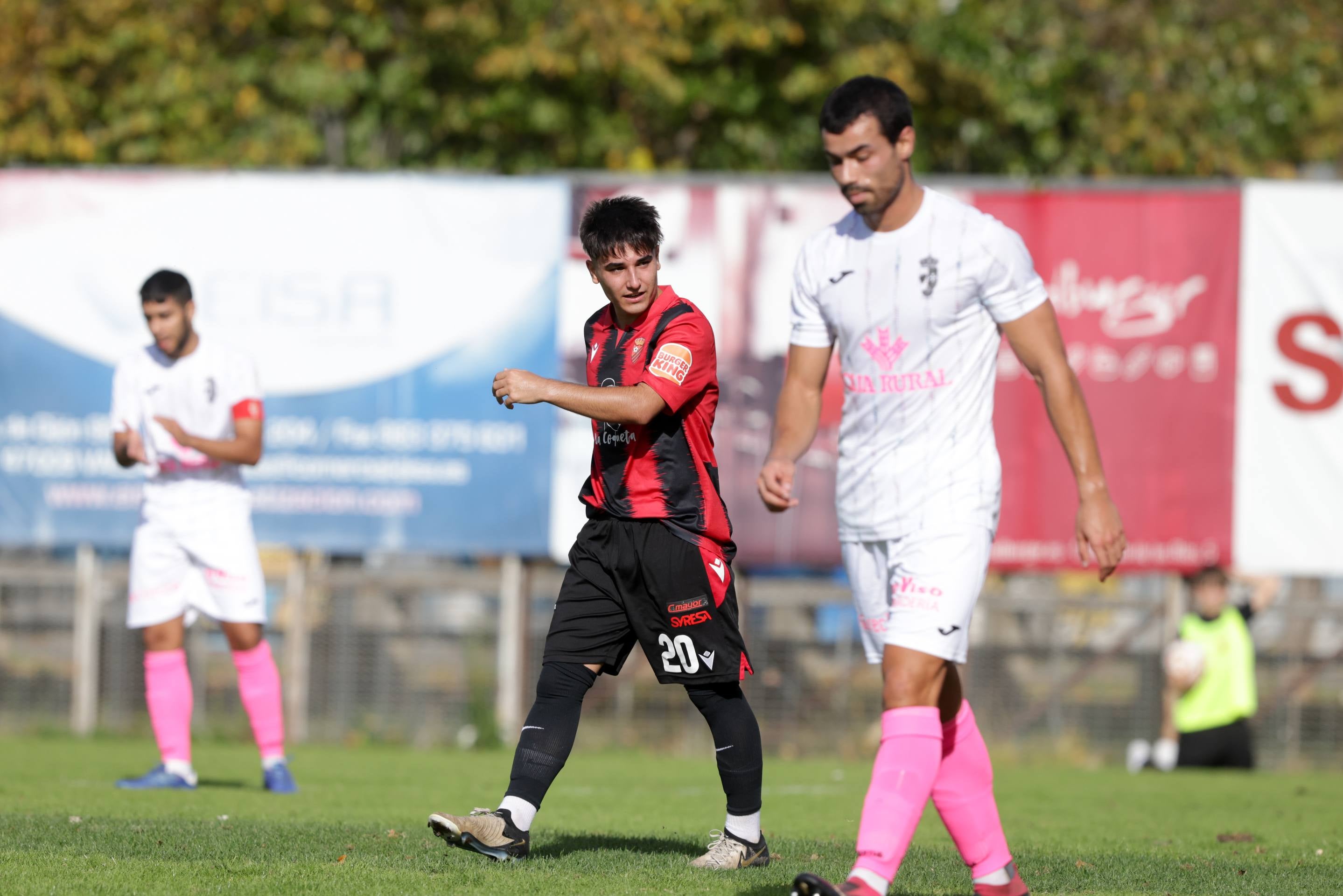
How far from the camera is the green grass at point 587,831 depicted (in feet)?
15.1

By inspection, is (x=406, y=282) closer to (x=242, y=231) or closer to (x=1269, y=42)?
(x=242, y=231)

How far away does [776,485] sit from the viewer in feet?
13.4

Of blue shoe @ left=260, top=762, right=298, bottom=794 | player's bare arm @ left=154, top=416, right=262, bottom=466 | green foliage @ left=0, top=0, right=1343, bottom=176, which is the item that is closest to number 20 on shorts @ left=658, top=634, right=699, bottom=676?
player's bare arm @ left=154, top=416, right=262, bottom=466

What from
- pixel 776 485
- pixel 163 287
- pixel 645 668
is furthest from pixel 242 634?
pixel 645 668

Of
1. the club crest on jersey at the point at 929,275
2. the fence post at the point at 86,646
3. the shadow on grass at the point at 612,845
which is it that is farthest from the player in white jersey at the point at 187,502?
the fence post at the point at 86,646

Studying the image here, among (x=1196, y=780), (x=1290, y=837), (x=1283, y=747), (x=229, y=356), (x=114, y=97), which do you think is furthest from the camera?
(x=114, y=97)

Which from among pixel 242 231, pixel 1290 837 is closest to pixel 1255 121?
pixel 242 231

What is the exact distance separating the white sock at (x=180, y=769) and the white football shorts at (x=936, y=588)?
15.1 feet

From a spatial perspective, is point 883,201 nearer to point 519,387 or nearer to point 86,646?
point 519,387

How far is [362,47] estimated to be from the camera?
1584 centimetres

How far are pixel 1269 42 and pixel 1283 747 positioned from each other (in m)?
7.43

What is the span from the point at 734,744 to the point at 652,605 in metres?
0.56

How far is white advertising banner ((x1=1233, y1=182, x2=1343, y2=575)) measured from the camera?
11352 millimetres

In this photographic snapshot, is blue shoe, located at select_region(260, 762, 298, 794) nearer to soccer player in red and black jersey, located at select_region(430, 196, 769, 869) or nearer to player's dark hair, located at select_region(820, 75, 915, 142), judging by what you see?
soccer player in red and black jersey, located at select_region(430, 196, 769, 869)
